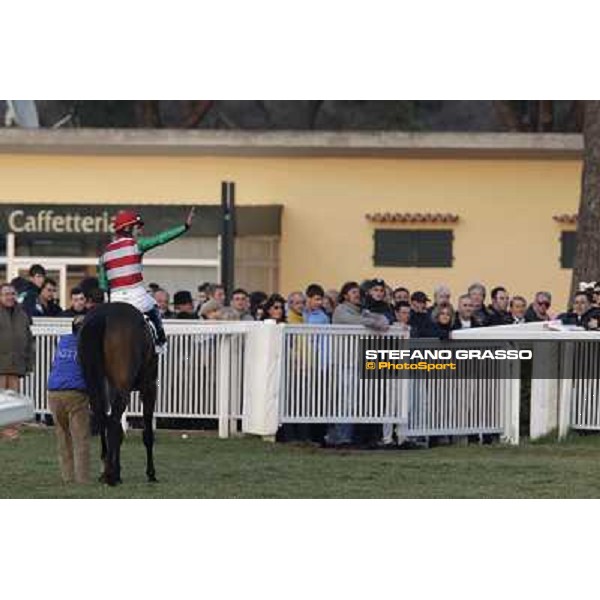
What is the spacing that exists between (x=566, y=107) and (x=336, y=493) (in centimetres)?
3119

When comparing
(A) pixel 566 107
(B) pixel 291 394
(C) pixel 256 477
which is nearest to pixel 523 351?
(B) pixel 291 394

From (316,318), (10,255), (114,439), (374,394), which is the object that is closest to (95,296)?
(114,439)

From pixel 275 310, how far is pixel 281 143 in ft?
31.1

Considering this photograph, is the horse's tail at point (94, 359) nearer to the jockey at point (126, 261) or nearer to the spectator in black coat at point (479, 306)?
A: the jockey at point (126, 261)

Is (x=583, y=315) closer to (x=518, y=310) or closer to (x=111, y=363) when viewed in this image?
(x=518, y=310)

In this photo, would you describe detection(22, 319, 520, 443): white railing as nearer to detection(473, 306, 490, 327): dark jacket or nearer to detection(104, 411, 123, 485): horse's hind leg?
detection(473, 306, 490, 327): dark jacket

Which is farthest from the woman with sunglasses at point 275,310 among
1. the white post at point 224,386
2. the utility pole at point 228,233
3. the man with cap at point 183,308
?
the utility pole at point 228,233

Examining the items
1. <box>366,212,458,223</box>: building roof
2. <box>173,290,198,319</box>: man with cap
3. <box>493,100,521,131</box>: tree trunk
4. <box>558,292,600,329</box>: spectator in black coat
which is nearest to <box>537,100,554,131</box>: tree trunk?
<box>493,100,521,131</box>: tree trunk

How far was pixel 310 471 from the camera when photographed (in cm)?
1566

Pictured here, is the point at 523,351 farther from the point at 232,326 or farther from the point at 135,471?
the point at 135,471

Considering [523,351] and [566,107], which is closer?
[523,351]

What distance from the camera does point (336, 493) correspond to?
13766mm

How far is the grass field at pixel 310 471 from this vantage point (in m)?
13.8

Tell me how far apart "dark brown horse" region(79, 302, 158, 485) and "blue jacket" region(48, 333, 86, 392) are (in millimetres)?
134
